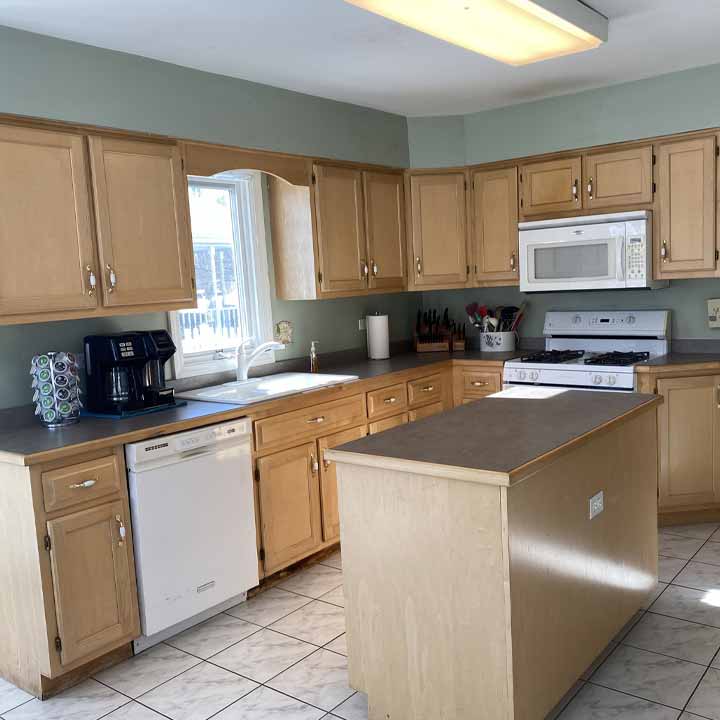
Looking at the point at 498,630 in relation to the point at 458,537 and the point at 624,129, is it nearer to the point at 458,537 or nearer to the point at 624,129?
the point at 458,537

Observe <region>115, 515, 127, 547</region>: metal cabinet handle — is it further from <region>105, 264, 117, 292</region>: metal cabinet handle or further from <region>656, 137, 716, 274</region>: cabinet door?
<region>656, 137, 716, 274</region>: cabinet door

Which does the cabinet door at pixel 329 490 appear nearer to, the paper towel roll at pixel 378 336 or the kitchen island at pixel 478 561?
the paper towel roll at pixel 378 336

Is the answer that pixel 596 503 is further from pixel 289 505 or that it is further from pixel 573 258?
pixel 573 258

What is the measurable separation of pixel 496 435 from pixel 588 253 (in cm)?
221

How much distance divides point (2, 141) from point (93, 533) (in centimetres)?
146

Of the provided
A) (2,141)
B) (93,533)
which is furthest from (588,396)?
(2,141)

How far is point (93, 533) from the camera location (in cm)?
266

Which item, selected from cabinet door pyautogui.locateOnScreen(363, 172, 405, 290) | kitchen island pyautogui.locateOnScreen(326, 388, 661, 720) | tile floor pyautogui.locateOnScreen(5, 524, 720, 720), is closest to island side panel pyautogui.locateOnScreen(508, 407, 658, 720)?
kitchen island pyautogui.locateOnScreen(326, 388, 661, 720)

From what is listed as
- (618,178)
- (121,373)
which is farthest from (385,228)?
(121,373)

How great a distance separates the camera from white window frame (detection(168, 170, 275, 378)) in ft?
12.2

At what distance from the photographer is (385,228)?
4535 millimetres

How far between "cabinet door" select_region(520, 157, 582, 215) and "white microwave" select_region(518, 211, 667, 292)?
115mm

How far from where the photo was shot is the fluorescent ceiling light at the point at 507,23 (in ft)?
7.36

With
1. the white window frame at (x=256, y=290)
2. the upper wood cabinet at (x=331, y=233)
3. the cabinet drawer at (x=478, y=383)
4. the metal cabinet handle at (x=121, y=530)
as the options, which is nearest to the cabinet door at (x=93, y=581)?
the metal cabinet handle at (x=121, y=530)
